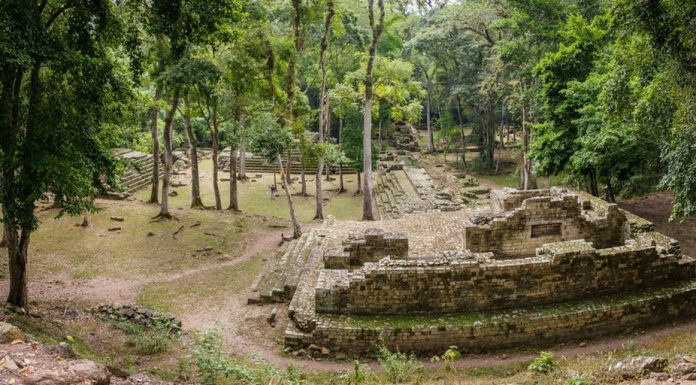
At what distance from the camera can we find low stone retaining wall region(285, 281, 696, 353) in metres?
10.9

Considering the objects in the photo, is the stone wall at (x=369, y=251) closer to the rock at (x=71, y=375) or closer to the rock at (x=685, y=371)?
the rock at (x=685, y=371)

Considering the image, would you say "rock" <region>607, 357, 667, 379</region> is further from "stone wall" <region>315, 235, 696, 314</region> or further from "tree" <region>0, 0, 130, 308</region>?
"tree" <region>0, 0, 130, 308</region>

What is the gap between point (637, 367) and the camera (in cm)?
711

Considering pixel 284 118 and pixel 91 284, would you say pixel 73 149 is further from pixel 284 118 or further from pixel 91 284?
pixel 284 118

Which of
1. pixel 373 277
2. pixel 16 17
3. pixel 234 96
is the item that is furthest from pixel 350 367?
pixel 234 96

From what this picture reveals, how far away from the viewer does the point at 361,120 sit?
31.6m

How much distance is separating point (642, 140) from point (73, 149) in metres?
16.5

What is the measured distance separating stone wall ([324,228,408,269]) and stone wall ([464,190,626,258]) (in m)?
2.10

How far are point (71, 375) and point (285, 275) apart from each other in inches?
382

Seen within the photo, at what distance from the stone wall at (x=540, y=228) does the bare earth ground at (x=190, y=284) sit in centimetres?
390

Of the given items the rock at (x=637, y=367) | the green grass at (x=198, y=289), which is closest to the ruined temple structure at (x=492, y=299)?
the green grass at (x=198, y=289)

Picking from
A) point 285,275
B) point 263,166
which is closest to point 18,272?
point 285,275

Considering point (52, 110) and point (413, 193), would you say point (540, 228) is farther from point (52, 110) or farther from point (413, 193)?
point (413, 193)

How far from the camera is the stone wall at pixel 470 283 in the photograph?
11.5m
